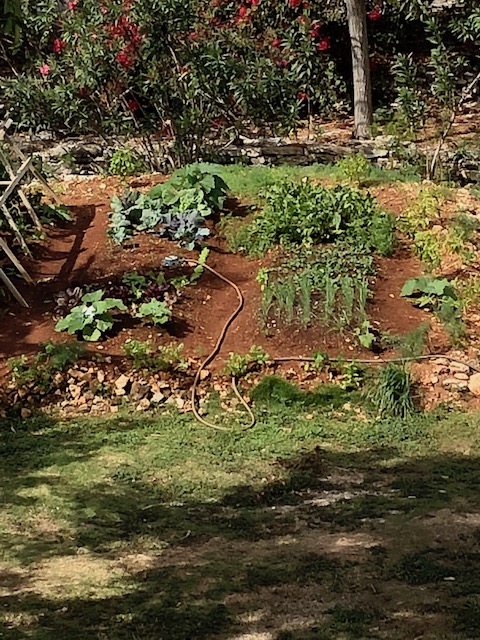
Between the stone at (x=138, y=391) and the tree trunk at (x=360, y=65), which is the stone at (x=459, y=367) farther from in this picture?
the tree trunk at (x=360, y=65)

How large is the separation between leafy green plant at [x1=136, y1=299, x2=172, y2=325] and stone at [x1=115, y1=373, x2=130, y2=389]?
0.56m

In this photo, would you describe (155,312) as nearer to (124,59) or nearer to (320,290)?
(320,290)

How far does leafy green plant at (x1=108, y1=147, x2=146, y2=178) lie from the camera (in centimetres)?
957

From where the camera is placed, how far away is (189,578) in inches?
136

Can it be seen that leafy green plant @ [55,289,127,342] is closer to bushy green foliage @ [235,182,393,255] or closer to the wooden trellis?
the wooden trellis

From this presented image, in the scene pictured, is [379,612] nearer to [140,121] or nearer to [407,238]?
[407,238]

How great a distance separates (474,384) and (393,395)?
57 centimetres

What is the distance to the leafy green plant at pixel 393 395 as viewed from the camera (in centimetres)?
545

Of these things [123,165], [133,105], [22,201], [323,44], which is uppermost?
[323,44]

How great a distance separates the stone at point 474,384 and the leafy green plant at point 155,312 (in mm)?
2021

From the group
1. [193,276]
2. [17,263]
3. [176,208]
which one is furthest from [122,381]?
[176,208]

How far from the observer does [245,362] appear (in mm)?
5840

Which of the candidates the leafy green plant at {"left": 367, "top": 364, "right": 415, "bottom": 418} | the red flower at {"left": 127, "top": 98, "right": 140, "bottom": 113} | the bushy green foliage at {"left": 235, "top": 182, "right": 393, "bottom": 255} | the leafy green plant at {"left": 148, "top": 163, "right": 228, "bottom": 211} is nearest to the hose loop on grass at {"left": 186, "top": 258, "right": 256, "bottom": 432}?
the bushy green foliage at {"left": 235, "top": 182, "right": 393, "bottom": 255}

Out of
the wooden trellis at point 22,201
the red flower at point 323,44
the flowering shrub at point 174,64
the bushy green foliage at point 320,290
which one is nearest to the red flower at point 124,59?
the flowering shrub at point 174,64
